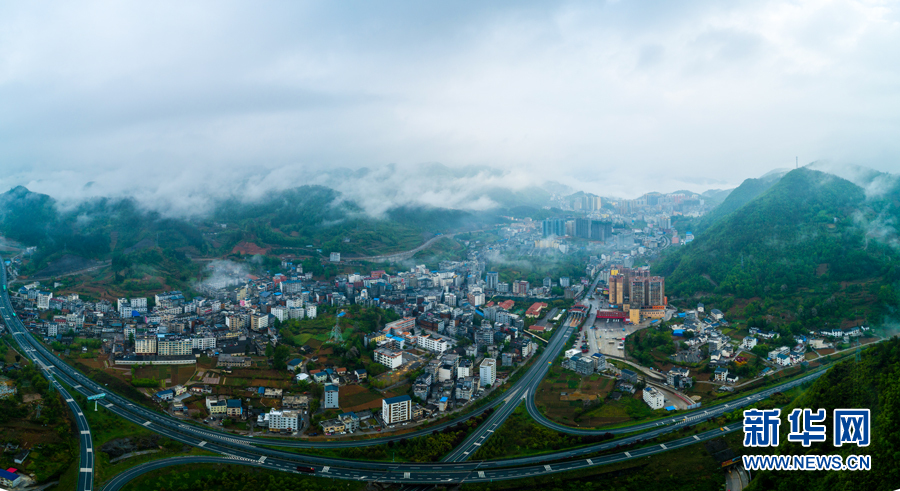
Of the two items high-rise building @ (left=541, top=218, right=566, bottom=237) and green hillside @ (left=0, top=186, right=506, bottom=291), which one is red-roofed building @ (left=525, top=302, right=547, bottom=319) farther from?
high-rise building @ (left=541, top=218, right=566, bottom=237)

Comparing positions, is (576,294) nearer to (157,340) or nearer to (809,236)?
(809,236)

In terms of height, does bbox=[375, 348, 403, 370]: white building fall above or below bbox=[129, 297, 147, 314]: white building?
below

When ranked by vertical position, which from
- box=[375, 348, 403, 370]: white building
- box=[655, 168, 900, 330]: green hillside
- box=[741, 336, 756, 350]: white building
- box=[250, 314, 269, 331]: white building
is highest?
box=[655, 168, 900, 330]: green hillside

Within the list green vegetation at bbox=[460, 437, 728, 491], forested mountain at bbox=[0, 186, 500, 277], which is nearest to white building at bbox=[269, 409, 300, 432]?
green vegetation at bbox=[460, 437, 728, 491]

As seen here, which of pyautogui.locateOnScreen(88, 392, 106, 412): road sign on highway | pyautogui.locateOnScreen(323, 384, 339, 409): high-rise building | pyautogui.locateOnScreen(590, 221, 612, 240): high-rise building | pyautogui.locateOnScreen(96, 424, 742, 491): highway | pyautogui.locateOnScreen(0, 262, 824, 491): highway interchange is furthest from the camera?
pyautogui.locateOnScreen(590, 221, 612, 240): high-rise building

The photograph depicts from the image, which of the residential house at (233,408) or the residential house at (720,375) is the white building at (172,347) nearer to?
the residential house at (233,408)

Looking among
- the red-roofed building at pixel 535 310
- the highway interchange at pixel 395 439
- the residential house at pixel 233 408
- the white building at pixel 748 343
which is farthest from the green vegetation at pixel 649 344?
the residential house at pixel 233 408

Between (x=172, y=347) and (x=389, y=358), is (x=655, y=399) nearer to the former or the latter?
(x=389, y=358)
